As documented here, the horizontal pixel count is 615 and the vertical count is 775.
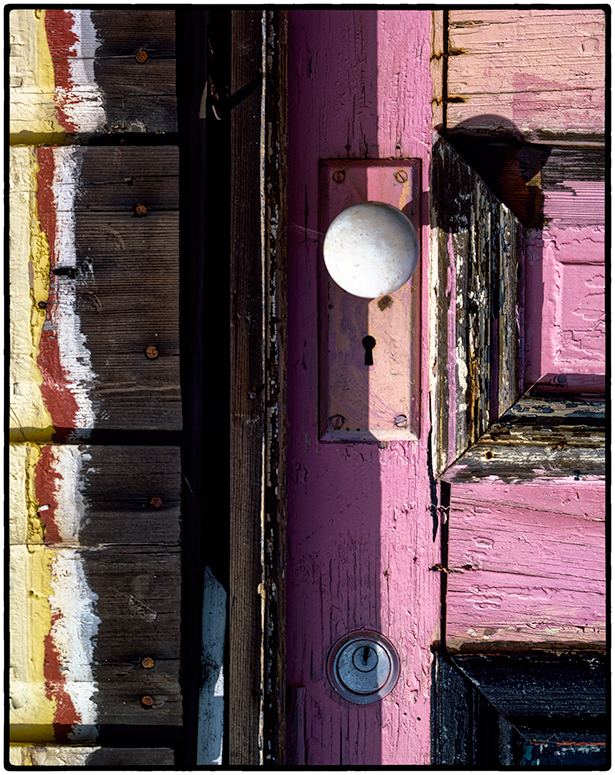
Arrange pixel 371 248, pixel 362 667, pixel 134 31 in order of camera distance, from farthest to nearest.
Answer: pixel 362 667
pixel 134 31
pixel 371 248

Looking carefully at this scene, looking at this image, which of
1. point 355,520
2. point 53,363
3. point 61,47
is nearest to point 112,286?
point 53,363

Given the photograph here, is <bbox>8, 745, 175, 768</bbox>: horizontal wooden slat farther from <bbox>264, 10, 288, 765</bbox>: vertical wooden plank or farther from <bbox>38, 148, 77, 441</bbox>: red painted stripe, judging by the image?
<bbox>38, 148, 77, 441</bbox>: red painted stripe

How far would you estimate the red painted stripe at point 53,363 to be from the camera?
1137 mm

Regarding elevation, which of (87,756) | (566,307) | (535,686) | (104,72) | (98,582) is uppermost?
(104,72)

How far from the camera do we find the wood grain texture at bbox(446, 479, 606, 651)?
1.22 meters

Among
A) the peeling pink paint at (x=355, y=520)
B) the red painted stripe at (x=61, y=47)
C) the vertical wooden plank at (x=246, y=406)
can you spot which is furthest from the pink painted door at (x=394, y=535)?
the red painted stripe at (x=61, y=47)

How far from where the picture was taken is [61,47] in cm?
112

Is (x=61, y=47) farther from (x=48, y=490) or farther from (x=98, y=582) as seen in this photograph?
(x=98, y=582)

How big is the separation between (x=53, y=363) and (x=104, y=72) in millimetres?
617

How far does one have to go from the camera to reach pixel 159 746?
1128mm

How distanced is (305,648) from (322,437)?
1.58ft

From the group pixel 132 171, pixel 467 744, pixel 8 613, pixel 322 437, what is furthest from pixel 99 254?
pixel 467 744

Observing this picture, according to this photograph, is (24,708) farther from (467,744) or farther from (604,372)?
(604,372)

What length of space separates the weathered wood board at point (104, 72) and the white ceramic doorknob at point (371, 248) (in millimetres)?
447
